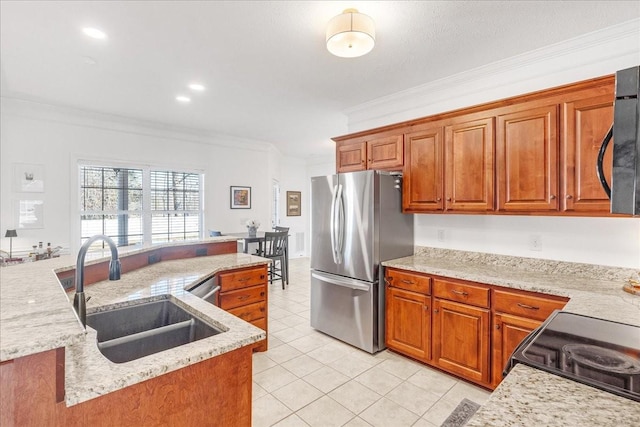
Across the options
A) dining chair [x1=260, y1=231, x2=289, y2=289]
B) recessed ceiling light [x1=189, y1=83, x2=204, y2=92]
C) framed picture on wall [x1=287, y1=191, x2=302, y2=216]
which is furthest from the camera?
framed picture on wall [x1=287, y1=191, x2=302, y2=216]

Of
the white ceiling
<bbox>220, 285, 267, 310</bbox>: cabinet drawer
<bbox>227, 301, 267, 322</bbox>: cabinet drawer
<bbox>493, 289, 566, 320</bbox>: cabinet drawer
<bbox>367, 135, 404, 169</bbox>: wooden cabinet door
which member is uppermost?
the white ceiling

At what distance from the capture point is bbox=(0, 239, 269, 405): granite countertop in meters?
0.79

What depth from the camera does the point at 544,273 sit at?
2.52 m

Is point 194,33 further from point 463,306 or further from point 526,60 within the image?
point 463,306

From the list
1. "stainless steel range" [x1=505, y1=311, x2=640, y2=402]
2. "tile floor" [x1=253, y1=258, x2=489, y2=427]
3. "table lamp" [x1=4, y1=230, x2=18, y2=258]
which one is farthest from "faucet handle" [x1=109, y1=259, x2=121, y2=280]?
"table lamp" [x1=4, y1=230, x2=18, y2=258]

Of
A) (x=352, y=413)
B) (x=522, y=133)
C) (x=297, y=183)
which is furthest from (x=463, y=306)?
(x=297, y=183)

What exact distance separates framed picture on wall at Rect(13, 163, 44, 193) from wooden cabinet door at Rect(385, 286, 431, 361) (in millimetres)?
4588

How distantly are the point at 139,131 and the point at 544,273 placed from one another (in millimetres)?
5517

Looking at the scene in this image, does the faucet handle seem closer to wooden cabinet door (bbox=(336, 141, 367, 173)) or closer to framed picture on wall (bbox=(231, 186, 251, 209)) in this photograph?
wooden cabinet door (bbox=(336, 141, 367, 173))

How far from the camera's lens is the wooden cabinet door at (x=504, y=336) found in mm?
2154

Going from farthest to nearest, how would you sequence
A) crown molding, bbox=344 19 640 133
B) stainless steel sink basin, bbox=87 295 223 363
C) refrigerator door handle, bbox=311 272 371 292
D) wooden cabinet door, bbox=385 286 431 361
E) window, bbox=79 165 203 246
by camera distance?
window, bbox=79 165 203 246, refrigerator door handle, bbox=311 272 371 292, wooden cabinet door, bbox=385 286 431 361, crown molding, bbox=344 19 640 133, stainless steel sink basin, bbox=87 295 223 363

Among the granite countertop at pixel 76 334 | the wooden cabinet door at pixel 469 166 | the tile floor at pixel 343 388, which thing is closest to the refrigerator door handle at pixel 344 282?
the tile floor at pixel 343 388

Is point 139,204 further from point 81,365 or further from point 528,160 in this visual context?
point 528,160

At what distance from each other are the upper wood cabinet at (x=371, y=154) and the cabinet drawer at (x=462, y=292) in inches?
49.6
